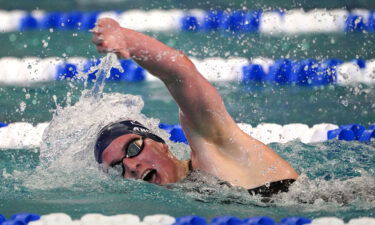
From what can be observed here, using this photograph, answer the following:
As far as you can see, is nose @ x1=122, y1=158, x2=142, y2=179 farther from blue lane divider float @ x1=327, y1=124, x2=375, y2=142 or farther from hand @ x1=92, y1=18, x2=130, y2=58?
blue lane divider float @ x1=327, y1=124, x2=375, y2=142

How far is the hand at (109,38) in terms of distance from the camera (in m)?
1.94

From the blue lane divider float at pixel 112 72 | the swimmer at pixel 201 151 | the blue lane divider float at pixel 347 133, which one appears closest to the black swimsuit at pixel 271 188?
the swimmer at pixel 201 151

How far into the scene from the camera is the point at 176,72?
7.03ft

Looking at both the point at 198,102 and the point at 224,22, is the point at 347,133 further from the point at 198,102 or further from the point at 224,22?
the point at 224,22

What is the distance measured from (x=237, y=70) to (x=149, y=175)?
7.00 ft

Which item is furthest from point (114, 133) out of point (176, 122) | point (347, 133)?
point (347, 133)

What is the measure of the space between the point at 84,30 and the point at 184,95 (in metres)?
2.93

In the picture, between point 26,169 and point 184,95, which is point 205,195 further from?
point 26,169

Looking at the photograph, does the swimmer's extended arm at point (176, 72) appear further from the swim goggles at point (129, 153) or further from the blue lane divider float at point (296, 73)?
the blue lane divider float at point (296, 73)

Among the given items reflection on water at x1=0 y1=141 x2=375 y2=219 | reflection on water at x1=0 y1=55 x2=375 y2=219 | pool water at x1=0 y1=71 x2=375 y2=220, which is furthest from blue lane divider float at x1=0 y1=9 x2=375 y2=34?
reflection on water at x1=0 y1=141 x2=375 y2=219

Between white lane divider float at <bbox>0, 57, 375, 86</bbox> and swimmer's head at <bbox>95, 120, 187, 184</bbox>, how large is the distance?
1.88m

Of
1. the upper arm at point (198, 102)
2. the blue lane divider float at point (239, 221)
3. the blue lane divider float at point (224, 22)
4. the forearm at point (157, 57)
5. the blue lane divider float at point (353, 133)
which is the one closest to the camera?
the forearm at point (157, 57)

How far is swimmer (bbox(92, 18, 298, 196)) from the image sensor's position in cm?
224

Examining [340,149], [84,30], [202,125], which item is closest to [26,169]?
[202,125]
